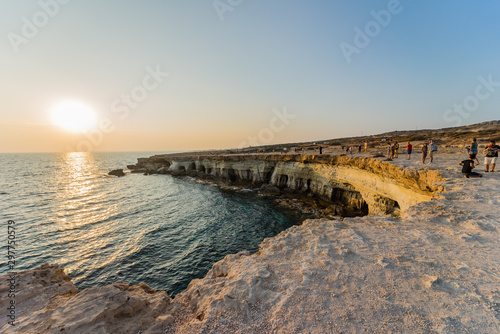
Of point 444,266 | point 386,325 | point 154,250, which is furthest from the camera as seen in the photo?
point 154,250

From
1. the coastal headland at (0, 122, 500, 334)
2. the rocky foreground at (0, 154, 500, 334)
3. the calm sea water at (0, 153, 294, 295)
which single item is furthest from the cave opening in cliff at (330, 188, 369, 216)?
the rocky foreground at (0, 154, 500, 334)

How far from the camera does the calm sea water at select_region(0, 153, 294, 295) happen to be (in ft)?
35.8

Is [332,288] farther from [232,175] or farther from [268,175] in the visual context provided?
[232,175]

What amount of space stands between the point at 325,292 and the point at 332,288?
0.72 ft

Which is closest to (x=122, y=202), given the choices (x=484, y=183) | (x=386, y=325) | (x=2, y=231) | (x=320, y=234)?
(x=2, y=231)

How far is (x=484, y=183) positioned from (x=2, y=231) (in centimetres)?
3258

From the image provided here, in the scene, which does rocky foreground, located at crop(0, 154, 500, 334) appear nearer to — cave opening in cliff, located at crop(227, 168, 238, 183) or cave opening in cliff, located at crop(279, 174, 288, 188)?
cave opening in cliff, located at crop(279, 174, 288, 188)

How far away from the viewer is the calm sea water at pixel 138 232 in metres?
10.9

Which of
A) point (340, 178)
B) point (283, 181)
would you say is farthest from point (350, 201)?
point (283, 181)

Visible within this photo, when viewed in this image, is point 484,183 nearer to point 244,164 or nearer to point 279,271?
point 279,271

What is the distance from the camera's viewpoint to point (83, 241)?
14.1 m

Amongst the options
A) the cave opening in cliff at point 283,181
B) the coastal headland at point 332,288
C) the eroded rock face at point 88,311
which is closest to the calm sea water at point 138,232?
the coastal headland at point 332,288

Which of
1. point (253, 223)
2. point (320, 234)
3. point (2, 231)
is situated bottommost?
point (253, 223)

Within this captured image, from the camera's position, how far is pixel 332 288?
4121 mm
